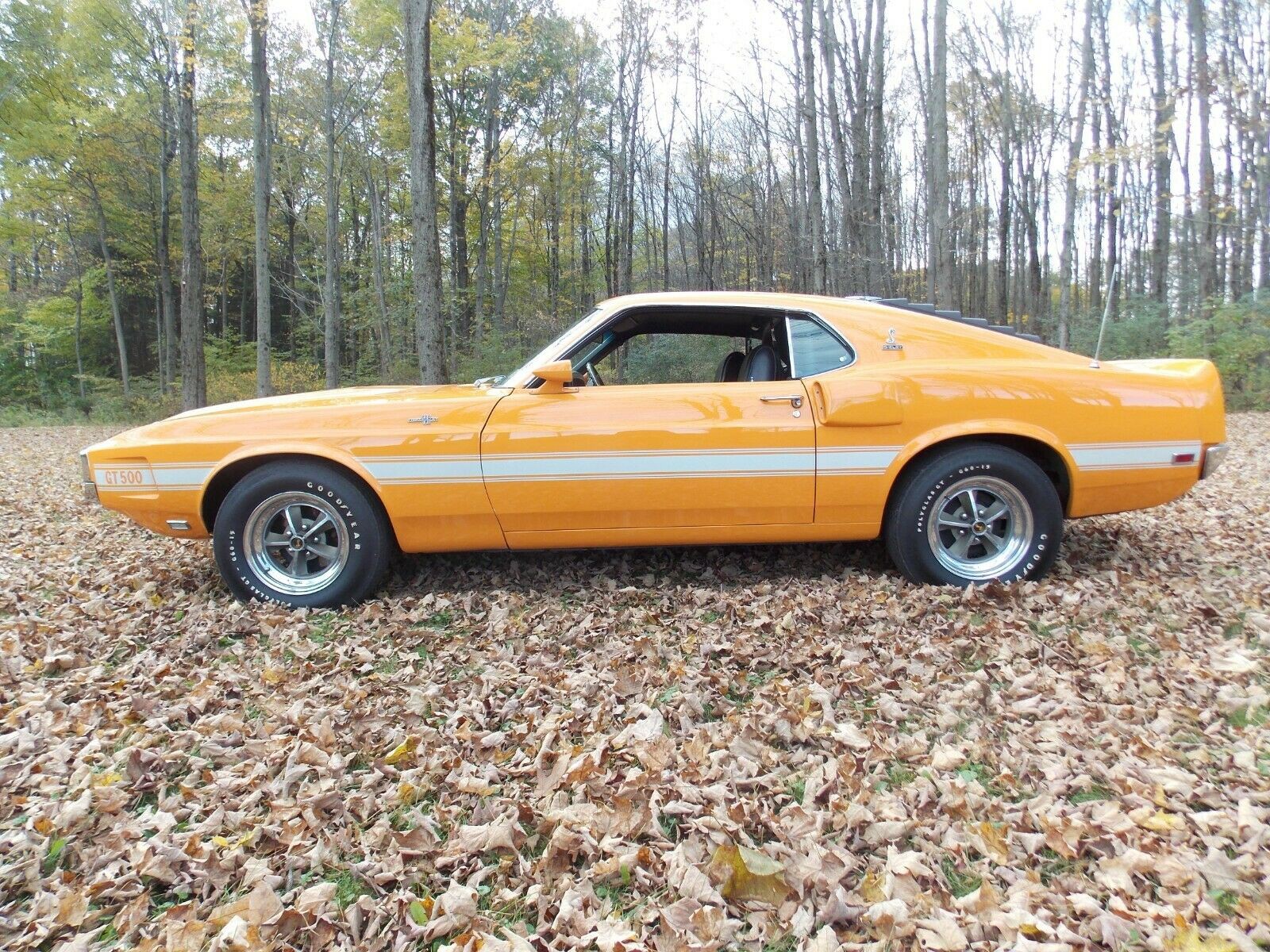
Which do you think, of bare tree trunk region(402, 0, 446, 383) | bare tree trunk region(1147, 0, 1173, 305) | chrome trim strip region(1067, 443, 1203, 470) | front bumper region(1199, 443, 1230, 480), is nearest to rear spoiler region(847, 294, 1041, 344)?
chrome trim strip region(1067, 443, 1203, 470)

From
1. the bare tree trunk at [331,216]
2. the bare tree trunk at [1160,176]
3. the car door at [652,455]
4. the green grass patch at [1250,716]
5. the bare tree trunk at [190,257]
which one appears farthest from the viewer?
the bare tree trunk at [1160,176]

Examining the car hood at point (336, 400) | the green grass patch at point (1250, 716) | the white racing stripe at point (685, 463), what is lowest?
the green grass patch at point (1250, 716)

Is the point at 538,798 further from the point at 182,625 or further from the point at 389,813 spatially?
the point at 182,625

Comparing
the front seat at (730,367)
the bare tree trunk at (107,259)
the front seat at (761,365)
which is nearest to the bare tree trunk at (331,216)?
the bare tree trunk at (107,259)

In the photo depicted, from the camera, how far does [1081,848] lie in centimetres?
182

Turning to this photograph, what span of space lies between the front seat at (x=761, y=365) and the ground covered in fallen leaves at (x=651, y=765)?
1084 millimetres

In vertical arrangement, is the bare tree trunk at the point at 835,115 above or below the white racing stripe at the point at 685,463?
above

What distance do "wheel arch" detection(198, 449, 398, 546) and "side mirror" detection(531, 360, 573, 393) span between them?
0.96 meters

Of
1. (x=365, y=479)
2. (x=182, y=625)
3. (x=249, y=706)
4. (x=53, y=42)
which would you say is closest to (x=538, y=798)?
(x=249, y=706)

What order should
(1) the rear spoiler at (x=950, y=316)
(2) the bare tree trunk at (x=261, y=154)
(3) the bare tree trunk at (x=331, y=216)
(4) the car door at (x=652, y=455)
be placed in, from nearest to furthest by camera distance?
1. (4) the car door at (x=652, y=455)
2. (1) the rear spoiler at (x=950, y=316)
3. (2) the bare tree trunk at (x=261, y=154)
4. (3) the bare tree trunk at (x=331, y=216)

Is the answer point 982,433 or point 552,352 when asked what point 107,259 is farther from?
point 982,433

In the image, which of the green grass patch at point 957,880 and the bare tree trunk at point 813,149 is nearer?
the green grass patch at point 957,880

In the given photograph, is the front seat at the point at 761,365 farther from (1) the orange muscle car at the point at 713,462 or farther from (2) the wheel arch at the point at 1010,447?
(2) the wheel arch at the point at 1010,447

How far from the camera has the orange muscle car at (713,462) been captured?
3.52m
